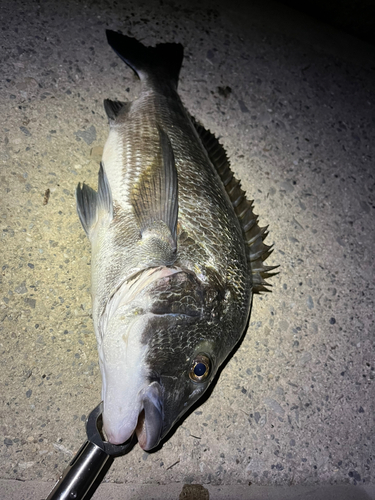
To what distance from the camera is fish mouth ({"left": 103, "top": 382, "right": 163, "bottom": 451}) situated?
1209 mm

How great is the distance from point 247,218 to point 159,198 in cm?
52

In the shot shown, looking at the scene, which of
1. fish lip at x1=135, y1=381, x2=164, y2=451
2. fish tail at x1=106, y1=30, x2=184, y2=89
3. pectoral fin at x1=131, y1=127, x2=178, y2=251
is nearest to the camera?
fish lip at x1=135, y1=381, x2=164, y2=451

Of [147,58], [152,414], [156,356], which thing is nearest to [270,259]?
[156,356]

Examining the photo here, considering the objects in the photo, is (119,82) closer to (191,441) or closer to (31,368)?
(31,368)

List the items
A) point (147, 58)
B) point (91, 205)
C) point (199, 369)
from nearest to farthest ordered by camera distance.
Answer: point (199, 369)
point (91, 205)
point (147, 58)

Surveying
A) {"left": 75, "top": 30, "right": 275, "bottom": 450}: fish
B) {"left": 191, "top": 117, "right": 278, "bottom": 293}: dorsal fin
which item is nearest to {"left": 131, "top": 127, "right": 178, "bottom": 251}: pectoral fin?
{"left": 75, "top": 30, "right": 275, "bottom": 450}: fish

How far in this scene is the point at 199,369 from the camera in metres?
1.37

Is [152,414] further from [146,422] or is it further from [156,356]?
[156,356]

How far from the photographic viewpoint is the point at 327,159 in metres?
2.75

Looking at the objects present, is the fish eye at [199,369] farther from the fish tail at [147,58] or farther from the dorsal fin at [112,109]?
the fish tail at [147,58]

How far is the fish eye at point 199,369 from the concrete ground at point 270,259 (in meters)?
0.63

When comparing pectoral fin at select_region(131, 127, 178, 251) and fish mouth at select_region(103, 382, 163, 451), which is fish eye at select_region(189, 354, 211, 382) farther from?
pectoral fin at select_region(131, 127, 178, 251)

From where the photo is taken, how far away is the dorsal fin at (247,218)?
1772 millimetres

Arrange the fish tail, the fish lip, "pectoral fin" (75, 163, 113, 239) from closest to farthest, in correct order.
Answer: the fish lip → "pectoral fin" (75, 163, 113, 239) → the fish tail
